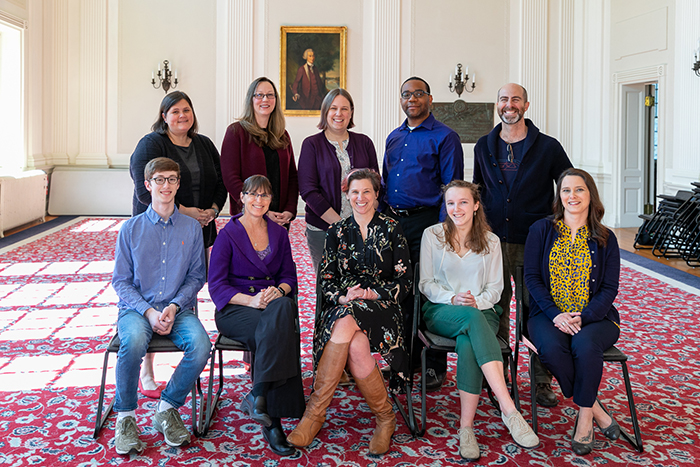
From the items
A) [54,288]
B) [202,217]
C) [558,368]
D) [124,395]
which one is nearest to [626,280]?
[558,368]

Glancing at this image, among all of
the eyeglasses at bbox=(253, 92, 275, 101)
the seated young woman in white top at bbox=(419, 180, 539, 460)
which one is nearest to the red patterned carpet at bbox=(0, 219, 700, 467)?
the seated young woman in white top at bbox=(419, 180, 539, 460)

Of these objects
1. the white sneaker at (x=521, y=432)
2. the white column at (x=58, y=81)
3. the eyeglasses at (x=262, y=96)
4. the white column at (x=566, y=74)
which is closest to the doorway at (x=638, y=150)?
the white column at (x=566, y=74)

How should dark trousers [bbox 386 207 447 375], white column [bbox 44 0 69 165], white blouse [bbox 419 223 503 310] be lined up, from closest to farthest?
1. white blouse [bbox 419 223 503 310]
2. dark trousers [bbox 386 207 447 375]
3. white column [bbox 44 0 69 165]

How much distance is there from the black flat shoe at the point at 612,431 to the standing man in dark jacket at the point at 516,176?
0.53 metres

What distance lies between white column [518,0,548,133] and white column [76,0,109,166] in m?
8.76

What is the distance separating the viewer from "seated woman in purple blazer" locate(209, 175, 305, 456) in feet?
9.43

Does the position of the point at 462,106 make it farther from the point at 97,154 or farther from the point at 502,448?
the point at 502,448

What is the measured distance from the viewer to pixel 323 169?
3.80m

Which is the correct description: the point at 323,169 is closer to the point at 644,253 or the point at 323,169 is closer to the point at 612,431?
the point at 612,431

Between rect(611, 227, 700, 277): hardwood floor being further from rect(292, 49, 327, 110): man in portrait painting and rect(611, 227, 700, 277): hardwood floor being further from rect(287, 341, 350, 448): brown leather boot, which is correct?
rect(292, 49, 327, 110): man in portrait painting

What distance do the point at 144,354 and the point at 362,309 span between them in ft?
3.64

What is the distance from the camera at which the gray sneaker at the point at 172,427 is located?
9.36 feet

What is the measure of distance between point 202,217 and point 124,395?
1.27 m

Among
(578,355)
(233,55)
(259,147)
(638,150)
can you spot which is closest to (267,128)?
(259,147)
